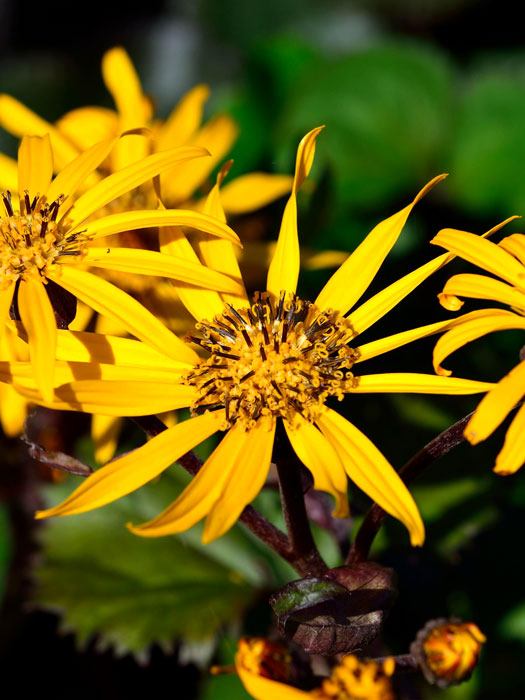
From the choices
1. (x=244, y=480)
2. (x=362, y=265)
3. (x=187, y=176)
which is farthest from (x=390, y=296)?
(x=187, y=176)

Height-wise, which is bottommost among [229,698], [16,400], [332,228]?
[229,698]

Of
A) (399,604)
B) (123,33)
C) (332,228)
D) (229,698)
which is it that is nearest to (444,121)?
(332,228)

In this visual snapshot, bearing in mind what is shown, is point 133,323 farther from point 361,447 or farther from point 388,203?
point 388,203

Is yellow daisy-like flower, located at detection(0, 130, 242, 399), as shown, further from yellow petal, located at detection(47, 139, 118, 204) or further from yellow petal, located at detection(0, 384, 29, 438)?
yellow petal, located at detection(0, 384, 29, 438)

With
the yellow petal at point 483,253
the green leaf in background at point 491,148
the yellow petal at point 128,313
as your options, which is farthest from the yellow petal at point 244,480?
the green leaf in background at point 491,148

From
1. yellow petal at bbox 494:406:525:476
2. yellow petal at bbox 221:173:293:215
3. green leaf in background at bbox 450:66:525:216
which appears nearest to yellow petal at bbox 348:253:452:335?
yellow petal at bbox 494:406:525:476

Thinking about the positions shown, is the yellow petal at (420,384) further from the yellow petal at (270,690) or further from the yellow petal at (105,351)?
the yellow petal at (270,690)

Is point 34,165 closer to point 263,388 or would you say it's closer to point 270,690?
point 263,388
